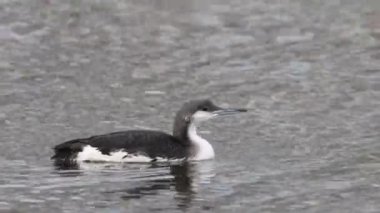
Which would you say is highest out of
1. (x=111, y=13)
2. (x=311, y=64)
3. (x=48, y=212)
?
(x=111, y=13)

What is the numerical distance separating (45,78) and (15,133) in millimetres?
3335

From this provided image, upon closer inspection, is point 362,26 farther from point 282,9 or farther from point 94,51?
point 94,51

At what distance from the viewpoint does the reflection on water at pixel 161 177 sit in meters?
14.6

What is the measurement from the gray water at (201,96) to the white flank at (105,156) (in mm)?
150

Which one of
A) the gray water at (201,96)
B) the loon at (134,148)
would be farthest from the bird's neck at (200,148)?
the gray water at (201,96)

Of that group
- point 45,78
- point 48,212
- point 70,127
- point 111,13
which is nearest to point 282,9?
point 111,13

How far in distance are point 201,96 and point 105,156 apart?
11.2 feet

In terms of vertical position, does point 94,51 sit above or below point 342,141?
above

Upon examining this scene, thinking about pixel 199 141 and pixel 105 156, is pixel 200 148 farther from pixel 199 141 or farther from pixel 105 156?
pixel 105 156

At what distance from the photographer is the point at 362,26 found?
24922 mm

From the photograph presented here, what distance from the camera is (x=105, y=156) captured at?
648 inches

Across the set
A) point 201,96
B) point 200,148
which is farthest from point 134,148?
point 201,96

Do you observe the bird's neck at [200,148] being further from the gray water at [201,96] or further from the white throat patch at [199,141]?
the gray water at [201,96]

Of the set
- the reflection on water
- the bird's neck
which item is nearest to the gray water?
the reflection on water
